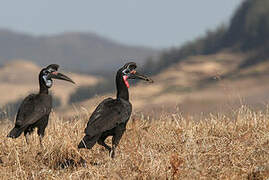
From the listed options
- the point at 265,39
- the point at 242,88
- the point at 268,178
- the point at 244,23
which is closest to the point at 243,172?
the point at 268,178

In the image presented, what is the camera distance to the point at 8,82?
15362cm

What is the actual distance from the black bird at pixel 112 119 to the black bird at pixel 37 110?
1057 millimetres

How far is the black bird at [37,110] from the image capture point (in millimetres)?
9359

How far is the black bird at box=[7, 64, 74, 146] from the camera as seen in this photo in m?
9.36

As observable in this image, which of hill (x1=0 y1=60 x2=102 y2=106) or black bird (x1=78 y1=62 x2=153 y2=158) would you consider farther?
hill (x1=0 y1=60 x2=102 y2=106)

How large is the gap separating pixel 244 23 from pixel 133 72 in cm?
11876

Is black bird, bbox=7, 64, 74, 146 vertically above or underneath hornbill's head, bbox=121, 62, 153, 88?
underneath

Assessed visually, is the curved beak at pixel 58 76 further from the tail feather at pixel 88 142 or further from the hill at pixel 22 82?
the hill at pixel 22 82

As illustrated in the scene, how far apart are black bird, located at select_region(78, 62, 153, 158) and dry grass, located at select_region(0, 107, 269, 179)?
236 mm

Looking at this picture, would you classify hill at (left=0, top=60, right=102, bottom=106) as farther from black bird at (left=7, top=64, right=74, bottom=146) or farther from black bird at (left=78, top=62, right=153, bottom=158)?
black bird at (left=78, top=62, right=153, bottom=158)

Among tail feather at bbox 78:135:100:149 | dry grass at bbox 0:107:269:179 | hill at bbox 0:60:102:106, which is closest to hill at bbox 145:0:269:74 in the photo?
hill at bbox 0:60:102:106

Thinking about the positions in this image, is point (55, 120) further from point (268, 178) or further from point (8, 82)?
point (8, 82)

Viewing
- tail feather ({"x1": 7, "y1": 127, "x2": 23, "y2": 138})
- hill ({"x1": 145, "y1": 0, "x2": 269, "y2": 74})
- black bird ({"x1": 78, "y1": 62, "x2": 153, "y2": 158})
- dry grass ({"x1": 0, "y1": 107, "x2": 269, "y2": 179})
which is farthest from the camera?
hill ({"x1": 145, "y1": 0, "x2": 269, "y2": 74})

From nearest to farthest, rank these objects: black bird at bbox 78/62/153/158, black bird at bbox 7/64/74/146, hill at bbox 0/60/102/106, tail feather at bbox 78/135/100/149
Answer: tail feather at bbox 78/135/100/149, black bird at bbox 78/62/153/158, black bird at bbox 7/64/74/146, hill at bbox 0/60/102/106
